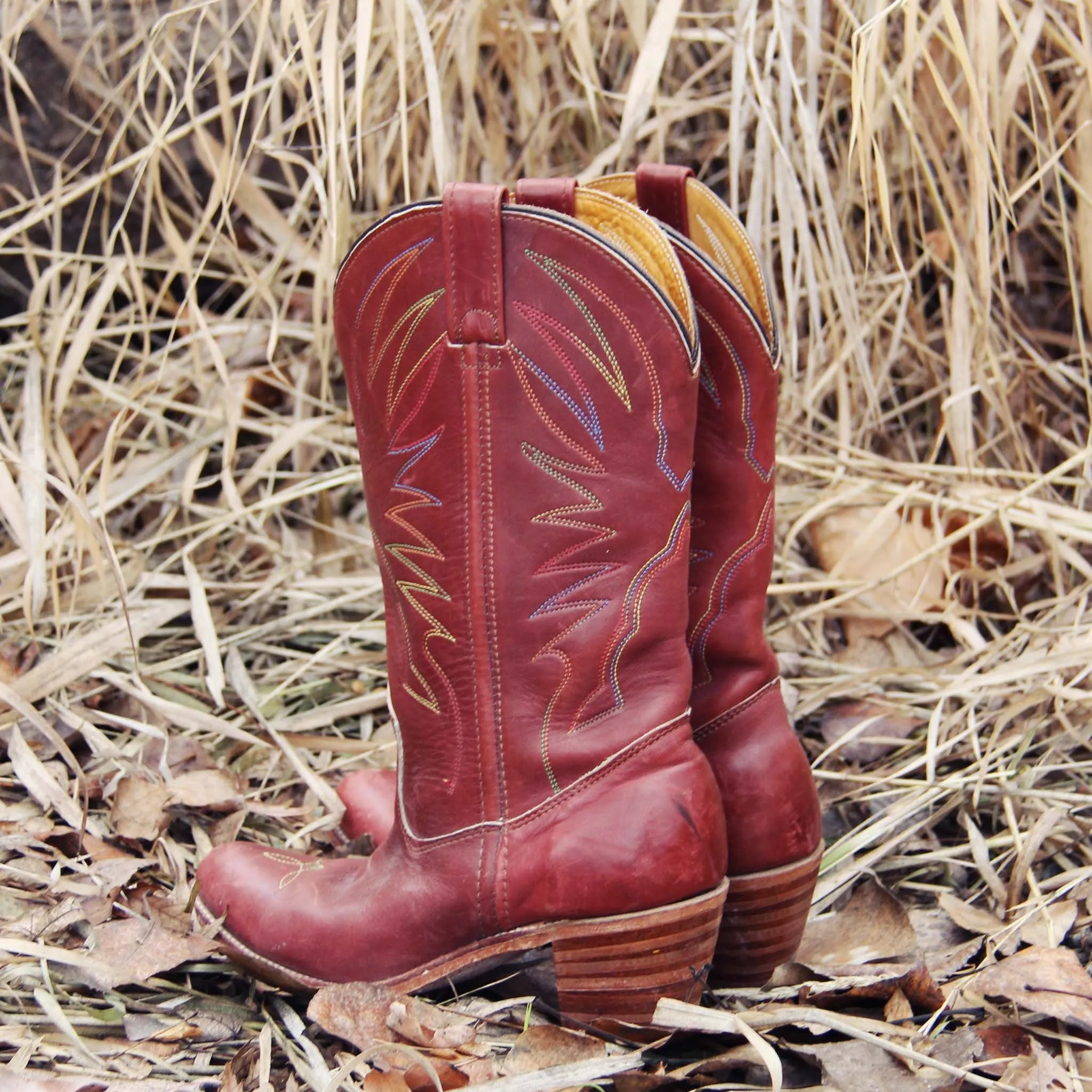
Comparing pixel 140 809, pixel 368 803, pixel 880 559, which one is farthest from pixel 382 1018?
pixel 880 559

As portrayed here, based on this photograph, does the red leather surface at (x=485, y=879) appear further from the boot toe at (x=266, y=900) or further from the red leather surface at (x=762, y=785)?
the red leather surface at (x=762, y=785)

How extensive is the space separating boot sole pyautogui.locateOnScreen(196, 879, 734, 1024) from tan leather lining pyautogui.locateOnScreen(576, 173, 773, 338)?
639mm

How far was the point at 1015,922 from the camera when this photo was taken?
54.5 inches

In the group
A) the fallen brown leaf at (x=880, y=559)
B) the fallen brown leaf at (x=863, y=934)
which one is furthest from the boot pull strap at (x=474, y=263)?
the fallen brown leaf at (x=880, y=559)

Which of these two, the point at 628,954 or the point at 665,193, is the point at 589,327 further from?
the point at 628,954

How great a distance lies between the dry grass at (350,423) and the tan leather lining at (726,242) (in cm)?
27

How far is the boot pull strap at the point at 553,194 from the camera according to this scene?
4.49 ft

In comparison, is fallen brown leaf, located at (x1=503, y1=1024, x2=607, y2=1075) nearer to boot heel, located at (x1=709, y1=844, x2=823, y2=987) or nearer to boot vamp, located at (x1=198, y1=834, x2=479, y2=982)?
boot vamp, located at (x1=198, y1=834, x2=479, y2=982)

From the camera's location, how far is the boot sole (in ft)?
4.10

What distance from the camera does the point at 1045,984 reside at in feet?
4.11

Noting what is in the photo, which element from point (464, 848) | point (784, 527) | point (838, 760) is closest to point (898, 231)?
point (784, 527)

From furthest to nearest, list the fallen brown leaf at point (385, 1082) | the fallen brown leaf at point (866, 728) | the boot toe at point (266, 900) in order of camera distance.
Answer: the fallen brown leaf at point (866, 728) < the boot toe at point (266, 900) < the fallen brown leaf at point (385, 1082)

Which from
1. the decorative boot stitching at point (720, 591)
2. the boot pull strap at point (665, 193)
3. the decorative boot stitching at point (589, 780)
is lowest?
the decorative boot stitching at point (589, 780)

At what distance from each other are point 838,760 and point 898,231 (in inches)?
50.5
